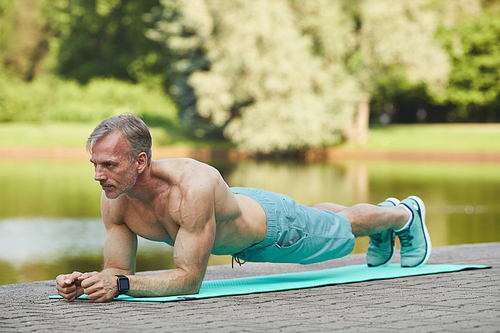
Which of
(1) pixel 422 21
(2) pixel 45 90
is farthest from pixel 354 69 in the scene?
(2) pixel 45 90

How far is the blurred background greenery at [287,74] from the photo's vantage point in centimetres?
2420

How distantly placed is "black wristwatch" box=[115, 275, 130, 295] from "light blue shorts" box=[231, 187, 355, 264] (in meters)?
0.82

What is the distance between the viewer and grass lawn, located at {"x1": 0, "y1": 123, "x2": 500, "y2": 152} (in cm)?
2647

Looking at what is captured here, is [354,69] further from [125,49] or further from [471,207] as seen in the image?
[125,49]

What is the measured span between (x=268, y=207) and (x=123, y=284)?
1.02 m

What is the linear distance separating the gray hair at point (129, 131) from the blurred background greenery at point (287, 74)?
20627 mm

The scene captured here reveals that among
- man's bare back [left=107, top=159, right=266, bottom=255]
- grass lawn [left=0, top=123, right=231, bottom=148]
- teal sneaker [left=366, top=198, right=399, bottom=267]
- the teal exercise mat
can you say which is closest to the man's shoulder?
man's bare back [left=107, top=159, right=266, bottom=255]

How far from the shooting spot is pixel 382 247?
4.75m

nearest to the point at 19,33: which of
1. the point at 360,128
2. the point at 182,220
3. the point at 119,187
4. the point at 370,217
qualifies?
the point at 360,128

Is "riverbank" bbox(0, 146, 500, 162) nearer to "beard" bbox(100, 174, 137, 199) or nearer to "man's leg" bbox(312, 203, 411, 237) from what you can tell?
"man's leg" bbox(312, 203, 411, 237)

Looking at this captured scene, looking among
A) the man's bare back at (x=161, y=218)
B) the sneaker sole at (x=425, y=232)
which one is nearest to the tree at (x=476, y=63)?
the sneaker sole at (x=425, y=232)

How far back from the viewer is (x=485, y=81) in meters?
37.4

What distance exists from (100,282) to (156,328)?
0.66 metres

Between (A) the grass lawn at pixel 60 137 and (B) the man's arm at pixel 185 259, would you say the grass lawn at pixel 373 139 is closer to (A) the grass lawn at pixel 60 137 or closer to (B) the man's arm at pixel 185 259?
(A) the grass lawn at pixel 60 137
